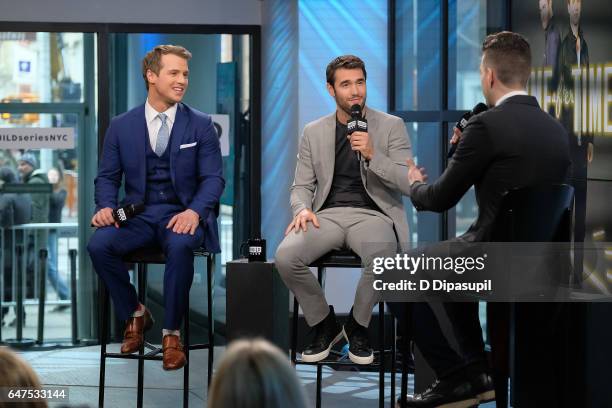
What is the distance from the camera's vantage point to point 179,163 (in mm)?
4316

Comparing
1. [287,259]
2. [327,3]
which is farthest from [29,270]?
[287,259]

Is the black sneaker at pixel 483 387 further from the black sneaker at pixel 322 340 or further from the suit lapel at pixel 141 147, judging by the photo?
the suit lapel at pixel 141 147

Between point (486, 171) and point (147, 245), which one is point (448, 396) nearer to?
point (486, 171)

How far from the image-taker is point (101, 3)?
700 cm

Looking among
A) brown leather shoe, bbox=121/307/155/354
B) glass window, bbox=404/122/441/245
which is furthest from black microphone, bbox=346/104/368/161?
glass window, bbox=404/122/441/245

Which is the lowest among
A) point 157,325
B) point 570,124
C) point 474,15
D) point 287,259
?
point 157,325

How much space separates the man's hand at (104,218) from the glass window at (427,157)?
2.46 meters

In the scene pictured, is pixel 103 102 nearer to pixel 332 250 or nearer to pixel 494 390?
pixel 332 250

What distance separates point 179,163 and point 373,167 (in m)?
0.87

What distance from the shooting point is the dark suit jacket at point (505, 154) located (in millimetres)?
3229

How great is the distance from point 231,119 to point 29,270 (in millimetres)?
1715

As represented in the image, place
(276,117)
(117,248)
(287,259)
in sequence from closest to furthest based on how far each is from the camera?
(287,259) → (117,248) → (276,117)

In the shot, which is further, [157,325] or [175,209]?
[157,325]

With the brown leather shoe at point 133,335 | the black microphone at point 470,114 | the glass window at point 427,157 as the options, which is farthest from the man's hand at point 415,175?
the glass window at point 427,157
